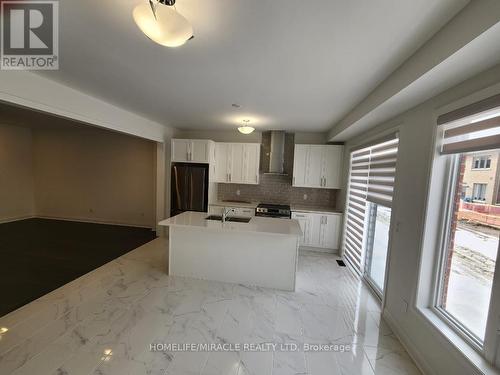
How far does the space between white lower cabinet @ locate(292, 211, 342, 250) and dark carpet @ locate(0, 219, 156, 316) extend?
3.58 meters

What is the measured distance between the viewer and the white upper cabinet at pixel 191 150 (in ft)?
15.4

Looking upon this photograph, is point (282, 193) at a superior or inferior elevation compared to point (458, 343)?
superior

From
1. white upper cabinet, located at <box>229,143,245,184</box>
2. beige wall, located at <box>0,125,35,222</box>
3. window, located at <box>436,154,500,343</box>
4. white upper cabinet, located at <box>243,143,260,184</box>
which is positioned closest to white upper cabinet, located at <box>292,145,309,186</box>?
white upper cabinet, located at <box>243,143,260,184</box>

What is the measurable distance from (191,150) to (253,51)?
3.28 meters

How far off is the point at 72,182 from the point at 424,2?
312 inches

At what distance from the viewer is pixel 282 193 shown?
510 cm

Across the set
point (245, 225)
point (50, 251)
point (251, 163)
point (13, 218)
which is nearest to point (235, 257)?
point (245, 225)

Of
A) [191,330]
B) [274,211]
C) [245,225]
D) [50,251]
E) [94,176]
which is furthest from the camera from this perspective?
[94,176]

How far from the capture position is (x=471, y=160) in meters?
1.69

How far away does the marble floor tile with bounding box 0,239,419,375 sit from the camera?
1778mm

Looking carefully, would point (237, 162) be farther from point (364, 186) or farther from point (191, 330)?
point (191, 330)

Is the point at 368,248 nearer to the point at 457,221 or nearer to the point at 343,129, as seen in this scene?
the point at 457,221

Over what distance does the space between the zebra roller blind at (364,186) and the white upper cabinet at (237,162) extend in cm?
204

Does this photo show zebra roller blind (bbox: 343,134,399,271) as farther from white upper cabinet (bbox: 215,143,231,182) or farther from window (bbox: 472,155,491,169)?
white upper cabinet (bbox: 215,143,231,182)
